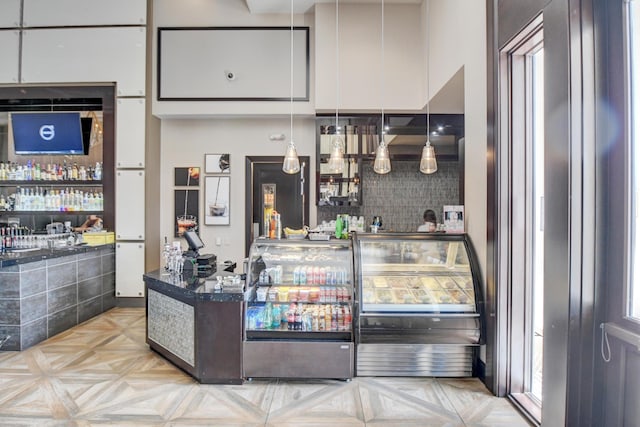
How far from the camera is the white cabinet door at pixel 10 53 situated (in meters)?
4.98

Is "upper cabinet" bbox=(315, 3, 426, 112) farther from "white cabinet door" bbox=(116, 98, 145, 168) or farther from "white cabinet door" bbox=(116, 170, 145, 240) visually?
"white cabinet door" bbox=(116, 170, 145, 240)

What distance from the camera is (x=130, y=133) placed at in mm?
5027

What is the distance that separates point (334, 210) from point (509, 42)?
333cm

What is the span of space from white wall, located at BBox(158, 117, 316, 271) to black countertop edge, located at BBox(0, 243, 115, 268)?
1.46 m

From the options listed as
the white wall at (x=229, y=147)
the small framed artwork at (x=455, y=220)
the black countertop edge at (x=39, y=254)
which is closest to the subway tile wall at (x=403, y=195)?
the white wall at (x=229, y=147)

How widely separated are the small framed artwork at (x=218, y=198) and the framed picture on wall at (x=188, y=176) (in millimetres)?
176

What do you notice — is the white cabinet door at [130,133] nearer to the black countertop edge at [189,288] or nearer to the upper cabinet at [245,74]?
the upper cabinet at [245,74]

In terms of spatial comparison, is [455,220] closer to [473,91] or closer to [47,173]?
[473,91]

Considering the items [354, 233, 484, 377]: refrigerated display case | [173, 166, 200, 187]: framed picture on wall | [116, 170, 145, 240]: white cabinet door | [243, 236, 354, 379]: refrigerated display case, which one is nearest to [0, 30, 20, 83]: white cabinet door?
[116, 170, 145, 240]: white cabinet door

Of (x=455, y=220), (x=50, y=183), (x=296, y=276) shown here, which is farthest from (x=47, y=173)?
(x=455, y=220)

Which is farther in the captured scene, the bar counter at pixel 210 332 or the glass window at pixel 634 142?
the bar counter at pixel 210 332

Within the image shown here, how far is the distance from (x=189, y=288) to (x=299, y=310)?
976 mm

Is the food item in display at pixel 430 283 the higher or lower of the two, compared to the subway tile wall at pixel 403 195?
lower

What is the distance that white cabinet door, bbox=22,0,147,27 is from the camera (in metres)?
4.96
